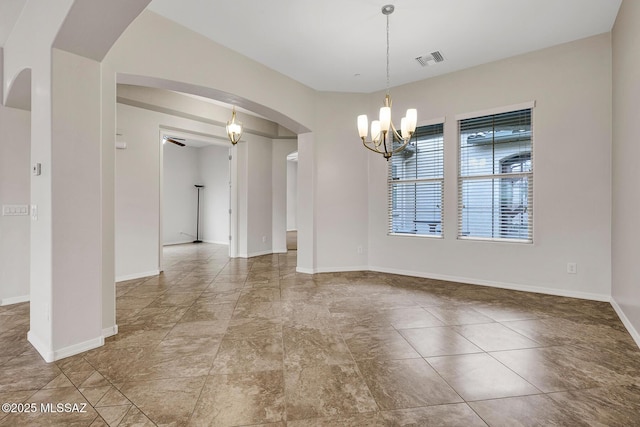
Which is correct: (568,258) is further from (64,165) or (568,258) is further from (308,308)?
(64,165)

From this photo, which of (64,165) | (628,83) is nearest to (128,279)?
(64,165)

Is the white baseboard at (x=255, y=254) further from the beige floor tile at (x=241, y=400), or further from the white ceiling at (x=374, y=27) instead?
the beige floor tile at (x=241, y=400)

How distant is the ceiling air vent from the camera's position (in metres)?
4.07

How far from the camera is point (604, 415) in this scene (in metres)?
1.68

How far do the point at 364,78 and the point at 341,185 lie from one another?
1735 millimetres

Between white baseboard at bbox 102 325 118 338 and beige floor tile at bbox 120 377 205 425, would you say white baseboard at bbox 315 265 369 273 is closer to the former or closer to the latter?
white baseboard at bbox 102 325 118 338

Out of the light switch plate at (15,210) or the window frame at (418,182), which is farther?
the window frame at (418,182)

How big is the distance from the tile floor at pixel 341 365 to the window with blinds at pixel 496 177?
105cm

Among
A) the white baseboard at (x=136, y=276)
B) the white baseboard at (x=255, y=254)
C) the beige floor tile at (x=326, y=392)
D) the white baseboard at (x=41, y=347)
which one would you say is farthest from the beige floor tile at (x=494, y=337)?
the white baseboard at (x=255, y=254)

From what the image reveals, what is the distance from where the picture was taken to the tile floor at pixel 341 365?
171 cm

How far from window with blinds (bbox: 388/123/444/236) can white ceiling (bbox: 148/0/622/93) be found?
1.13m

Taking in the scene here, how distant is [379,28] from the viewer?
346cm

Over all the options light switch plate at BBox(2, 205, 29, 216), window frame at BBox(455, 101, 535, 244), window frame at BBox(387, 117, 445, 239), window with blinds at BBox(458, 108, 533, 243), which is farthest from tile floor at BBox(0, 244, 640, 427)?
window frame at BBox(387, 117, 445, 239)

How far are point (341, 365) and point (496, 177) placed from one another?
3.51 m
